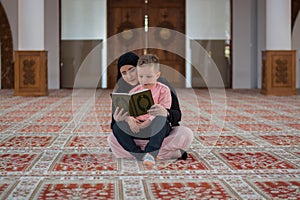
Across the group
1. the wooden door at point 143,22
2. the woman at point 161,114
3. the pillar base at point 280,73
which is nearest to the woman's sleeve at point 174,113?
the woman at point 161,114

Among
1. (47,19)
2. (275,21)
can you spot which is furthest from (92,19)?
(275,21)

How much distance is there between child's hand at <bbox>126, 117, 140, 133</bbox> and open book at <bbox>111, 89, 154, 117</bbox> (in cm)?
13

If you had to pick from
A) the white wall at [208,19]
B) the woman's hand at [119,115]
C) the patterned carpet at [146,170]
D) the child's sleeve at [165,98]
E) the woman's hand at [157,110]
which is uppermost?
the white wall at [208,19]

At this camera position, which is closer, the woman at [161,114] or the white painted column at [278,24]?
the woman at [161,114]

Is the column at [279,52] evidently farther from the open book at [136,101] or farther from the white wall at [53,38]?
the open book at [136,101]

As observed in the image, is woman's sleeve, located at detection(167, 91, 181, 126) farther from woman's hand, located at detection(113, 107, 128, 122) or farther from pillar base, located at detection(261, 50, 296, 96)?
pillar base, located at detection(261, 50, 296, 96)

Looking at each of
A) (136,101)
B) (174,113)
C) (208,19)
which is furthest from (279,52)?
(136,101)

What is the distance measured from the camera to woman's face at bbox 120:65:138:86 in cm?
375

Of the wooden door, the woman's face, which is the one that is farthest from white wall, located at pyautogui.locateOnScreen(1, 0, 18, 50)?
the woman's face

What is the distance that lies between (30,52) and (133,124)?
26.5ft

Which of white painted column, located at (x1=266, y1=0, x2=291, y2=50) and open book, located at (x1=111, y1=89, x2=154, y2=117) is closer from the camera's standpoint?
open book, located at (x1=111, y1=89, x2=154, y2=117)

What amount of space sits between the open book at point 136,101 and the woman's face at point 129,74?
241mm

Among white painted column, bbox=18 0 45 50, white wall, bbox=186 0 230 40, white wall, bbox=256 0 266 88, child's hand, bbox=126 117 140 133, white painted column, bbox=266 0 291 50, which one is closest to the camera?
child's hand, bbox=126 117 140 133

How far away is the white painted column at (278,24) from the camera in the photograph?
11406 millimetres
